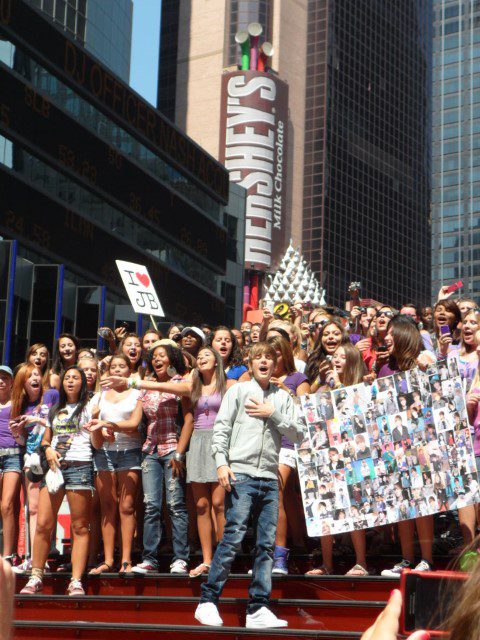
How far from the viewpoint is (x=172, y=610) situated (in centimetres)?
778

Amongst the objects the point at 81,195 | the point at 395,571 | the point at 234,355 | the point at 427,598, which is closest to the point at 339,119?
the point at 81,195

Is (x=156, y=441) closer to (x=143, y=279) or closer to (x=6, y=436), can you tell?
(x=6, y=436)

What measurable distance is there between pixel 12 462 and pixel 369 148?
373 ft

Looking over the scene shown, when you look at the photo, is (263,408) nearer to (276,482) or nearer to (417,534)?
(276,482)

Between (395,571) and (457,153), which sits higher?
(457,153)

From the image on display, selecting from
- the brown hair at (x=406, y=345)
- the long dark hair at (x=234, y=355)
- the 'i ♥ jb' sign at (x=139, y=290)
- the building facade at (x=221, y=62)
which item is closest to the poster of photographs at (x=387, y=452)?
the brown hair at (x=406, y=345)

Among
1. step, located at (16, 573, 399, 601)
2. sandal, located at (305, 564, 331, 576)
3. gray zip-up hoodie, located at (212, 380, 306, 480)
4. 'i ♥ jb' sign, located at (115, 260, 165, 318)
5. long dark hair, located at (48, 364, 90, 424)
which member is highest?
'i ♥ jb' sign, located at (115, 260, 165, 318)

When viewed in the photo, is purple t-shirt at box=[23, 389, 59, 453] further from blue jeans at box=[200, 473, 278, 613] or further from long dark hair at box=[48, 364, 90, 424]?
blue jeans at box=[200, 473, 278, 613]

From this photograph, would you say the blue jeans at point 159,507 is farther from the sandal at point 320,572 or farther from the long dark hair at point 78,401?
the sandal at point 320,572

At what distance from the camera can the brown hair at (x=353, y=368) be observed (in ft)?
27.6

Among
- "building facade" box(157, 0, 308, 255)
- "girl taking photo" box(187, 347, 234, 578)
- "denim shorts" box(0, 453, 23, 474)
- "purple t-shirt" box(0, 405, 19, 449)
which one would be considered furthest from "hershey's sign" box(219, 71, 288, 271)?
"girl taking photo" box(187, 347, 234, 578)

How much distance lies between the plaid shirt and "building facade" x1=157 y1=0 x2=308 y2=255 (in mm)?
94994

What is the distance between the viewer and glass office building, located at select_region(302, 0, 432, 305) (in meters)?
110

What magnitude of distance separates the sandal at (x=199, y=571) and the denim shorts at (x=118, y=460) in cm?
118
